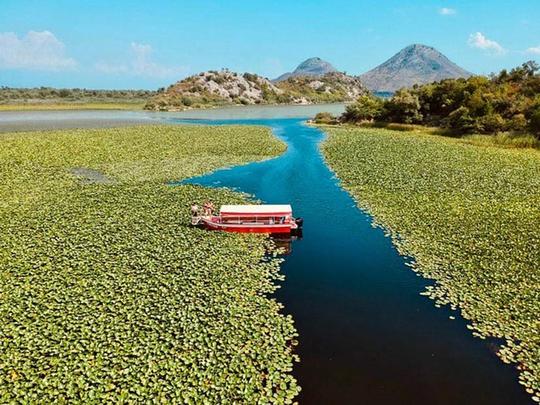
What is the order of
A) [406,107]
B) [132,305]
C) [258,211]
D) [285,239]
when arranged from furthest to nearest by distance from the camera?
[406,107], [258,211], [285,239], [132,305]

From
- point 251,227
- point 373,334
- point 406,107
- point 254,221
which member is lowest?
point 373,334

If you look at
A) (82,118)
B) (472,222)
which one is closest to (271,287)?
(472,222)

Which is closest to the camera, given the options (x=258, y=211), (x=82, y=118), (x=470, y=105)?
(x=258, y=211)

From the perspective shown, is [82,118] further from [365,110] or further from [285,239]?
[285,239]

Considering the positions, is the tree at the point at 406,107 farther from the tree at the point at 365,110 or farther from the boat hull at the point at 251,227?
the boat hull at the point at 251,227

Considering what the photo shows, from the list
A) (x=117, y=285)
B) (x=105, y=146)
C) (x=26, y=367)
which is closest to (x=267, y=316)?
(x=117, y=285)

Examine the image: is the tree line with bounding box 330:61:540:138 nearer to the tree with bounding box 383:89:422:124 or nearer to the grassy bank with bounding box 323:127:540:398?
the tree with bounding box 383:89:422:124
